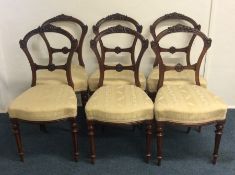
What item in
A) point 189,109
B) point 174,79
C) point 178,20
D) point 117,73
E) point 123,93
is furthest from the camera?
point 178,20

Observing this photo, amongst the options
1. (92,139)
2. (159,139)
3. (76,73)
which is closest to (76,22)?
(76,73)

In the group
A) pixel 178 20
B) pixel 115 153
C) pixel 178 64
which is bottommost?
pixel 115 153

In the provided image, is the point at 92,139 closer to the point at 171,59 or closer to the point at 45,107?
the point at 45,107

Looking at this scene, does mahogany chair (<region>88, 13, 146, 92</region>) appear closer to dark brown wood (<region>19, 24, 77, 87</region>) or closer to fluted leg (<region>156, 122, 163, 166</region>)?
dark brown wood (<region>19, 24, 77, 87</region>)

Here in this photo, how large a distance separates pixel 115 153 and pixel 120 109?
46 cm

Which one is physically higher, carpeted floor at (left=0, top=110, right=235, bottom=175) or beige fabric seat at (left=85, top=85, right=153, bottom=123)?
beige fabric seat at (left=85, top=85, right=153, bottom=123)

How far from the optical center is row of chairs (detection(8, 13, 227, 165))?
1.97 meters

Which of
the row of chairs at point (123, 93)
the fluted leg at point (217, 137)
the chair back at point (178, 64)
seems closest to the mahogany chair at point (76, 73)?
the row of chairs at point (123, 93)

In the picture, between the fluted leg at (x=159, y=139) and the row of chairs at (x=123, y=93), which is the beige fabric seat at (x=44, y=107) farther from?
the fluted leg at (x=159, y=139)

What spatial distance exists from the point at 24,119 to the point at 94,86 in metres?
0.63

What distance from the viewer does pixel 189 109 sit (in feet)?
6.35

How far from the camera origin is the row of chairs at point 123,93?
1967mm

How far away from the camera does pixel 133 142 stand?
2389 millimetres

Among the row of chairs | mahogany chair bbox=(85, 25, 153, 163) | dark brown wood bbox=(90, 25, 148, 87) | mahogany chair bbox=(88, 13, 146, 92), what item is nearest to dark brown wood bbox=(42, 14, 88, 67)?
the row of chairs
